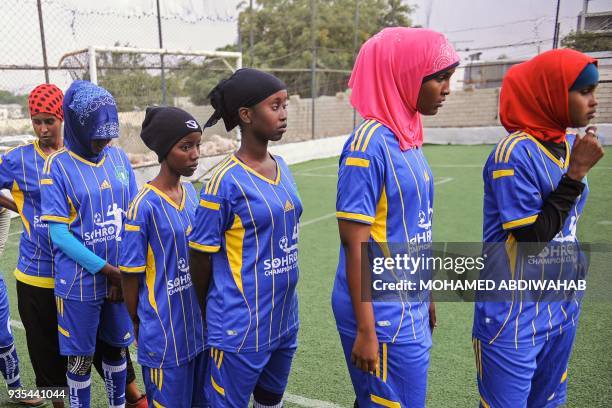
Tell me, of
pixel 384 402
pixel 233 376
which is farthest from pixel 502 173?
pixel 233 376

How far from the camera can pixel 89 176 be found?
272cm

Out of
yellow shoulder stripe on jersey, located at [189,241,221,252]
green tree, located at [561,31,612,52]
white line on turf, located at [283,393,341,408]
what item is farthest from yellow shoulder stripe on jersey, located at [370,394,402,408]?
green tree, located at [561,31,612,52]

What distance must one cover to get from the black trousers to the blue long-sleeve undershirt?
0.48 metres

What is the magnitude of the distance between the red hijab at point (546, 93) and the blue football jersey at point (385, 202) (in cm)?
56

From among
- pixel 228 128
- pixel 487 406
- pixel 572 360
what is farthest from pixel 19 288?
pixel 572 360

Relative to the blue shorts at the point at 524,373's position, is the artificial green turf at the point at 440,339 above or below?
below

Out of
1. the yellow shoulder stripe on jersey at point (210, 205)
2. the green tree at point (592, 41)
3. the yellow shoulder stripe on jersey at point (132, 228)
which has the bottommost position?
the yellow shoulder stripe on jersey at point (132, 228)

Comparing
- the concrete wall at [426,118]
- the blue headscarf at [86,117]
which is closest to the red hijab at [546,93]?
the blue headscarf at [86,117]

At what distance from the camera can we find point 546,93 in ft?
7.10

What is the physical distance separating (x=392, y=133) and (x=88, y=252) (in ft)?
5.49

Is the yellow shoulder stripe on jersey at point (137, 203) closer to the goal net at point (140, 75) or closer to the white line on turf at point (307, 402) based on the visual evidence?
the white line on turf at point (307, 402)

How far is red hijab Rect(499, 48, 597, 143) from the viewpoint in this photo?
2125 mm

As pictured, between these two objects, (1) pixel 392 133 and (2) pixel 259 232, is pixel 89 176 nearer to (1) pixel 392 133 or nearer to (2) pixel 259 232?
(2) pixel 259 232

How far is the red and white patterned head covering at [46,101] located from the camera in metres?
2.94
